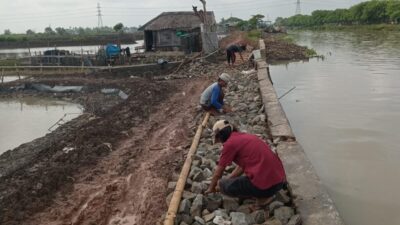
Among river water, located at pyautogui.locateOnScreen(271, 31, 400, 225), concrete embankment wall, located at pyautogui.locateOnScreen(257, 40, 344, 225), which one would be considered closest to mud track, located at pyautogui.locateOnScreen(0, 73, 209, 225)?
concrete embankment wall, located at pyautogui.locateOnScreen(257, 40, 344, 225)

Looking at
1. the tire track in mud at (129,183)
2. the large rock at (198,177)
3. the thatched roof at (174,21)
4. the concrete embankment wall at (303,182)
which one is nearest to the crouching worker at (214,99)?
the tire track in mud at (129,183)

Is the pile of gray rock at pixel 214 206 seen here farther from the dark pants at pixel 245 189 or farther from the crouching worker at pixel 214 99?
the crouching worker at pixel 214 99

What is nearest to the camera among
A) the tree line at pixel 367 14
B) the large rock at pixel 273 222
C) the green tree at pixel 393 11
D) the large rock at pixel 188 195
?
the large rock at pixel 273 222

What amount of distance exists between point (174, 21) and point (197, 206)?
25.6 meters

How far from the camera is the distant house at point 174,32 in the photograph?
1074 inches

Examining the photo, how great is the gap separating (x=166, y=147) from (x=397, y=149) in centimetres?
502

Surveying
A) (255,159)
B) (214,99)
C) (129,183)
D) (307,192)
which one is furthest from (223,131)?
(214,99)

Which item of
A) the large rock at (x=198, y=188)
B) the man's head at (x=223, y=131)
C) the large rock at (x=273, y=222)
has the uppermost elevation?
the man's head at (x=223, y=131)

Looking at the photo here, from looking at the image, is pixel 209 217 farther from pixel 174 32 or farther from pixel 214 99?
pixel 174 32

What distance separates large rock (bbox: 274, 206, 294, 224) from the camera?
475 cm

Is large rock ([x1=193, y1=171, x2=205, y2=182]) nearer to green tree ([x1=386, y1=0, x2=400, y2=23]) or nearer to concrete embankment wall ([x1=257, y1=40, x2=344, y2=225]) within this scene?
concrete embankment wall ([x1=257, y1=40, x2=344, y2=225])

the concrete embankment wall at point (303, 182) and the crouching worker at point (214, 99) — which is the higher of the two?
the crouching worker at point (214, 99)

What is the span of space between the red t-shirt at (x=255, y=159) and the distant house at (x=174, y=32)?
2262 centimetres

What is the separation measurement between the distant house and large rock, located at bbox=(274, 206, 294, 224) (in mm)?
22761
